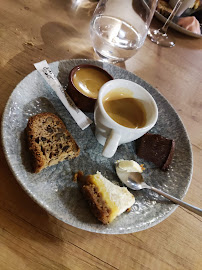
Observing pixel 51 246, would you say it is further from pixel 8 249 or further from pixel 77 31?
pixel 77 31

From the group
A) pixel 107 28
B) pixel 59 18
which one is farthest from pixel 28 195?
pixel 59 18

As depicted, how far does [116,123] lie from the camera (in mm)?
735

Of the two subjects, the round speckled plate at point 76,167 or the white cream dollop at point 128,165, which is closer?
the round speckled plate at point 76,167

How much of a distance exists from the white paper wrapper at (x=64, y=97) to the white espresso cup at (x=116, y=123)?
6cm

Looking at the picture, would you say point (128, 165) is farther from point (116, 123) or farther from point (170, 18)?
point (170, 18)

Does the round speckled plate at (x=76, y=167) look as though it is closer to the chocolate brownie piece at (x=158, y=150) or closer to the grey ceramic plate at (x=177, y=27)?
the chocolate brownie piece at (x=158, y=150)

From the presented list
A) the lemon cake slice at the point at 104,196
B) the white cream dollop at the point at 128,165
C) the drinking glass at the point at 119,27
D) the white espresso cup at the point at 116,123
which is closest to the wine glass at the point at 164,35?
the drinking glass at the point at 119,27

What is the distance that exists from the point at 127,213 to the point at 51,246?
209 mm

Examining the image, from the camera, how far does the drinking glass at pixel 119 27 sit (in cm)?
112

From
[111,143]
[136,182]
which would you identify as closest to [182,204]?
[136,182]

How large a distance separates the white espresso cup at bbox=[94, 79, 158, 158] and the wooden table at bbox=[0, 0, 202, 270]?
26 cm

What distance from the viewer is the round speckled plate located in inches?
25.3

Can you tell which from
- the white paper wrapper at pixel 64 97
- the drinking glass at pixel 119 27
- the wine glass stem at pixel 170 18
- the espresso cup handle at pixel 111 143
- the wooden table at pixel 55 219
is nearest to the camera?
the wooden table at pixel 55 219

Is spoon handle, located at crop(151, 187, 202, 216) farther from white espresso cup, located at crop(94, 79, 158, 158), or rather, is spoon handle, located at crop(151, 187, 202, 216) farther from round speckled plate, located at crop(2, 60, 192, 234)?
white espresso cup, located at crop(94, 79, 158, 158)
